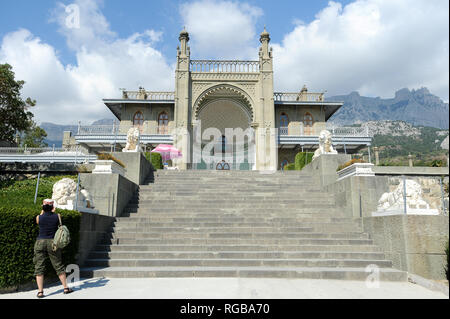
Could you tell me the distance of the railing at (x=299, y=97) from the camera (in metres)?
25.2

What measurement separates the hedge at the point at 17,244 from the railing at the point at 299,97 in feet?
73.6

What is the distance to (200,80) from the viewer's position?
76.8ft

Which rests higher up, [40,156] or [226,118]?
[226,118]

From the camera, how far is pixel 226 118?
2672 centimetres

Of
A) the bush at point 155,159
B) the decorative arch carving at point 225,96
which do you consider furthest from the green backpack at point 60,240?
the decorative arch carving at point 225,96

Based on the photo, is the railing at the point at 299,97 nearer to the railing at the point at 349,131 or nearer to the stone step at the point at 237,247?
the railing at the point at 349,131

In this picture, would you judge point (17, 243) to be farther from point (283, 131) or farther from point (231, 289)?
point (283, 131)

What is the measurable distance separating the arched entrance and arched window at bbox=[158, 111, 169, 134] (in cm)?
297

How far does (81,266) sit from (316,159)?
30.5 ft

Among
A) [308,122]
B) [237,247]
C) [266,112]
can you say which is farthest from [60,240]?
[308,122]

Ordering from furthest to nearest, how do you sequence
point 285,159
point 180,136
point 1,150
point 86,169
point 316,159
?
1. point 285,159
2. point 180,136
3. point 1,150
4. point 86,169
5. point 316,159

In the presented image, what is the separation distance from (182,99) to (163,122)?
359cm

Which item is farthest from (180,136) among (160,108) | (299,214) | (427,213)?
(427,213)
